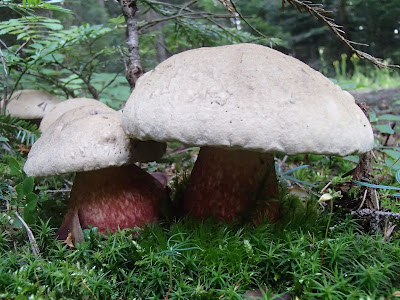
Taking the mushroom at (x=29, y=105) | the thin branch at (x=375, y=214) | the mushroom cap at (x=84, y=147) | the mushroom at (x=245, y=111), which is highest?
the mushroom at (x=245, y=111)

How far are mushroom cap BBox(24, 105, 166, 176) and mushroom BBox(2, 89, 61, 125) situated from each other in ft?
6.65

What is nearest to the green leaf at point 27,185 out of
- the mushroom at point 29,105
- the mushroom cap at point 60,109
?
the mushroom cap at point 60,109

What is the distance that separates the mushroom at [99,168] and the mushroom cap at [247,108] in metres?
0.17

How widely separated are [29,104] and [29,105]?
1 cm

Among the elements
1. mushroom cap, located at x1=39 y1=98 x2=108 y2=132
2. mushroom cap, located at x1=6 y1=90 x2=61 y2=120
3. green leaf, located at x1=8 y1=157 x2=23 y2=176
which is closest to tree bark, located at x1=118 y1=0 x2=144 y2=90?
mushroom cap, located at x1=39 y1=98 x2=108 y2=132

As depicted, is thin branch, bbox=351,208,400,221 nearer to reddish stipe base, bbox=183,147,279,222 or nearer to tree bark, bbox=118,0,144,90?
reddish stipe base, bbox=183,147,279,222

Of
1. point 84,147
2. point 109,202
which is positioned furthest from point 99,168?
point 109,202

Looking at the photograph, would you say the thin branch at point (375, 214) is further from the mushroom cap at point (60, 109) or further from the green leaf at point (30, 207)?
the mushroom cap at point (60, 109)

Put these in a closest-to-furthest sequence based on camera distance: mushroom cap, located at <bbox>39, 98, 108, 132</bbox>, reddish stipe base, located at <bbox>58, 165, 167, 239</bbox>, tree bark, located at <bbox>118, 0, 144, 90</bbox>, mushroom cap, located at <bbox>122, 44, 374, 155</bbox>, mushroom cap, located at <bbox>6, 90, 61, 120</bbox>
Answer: mushroom cap, located at <bbox>122, 44, 374, 155</bbox> < reddish stipe base, located at <bbox>58, 165, 167, 239</bbox> < tree bark, located at <bbox>118, 0, 144, 90</bbox> < mushroom cap, located at <bbox>39, 98, 108, 132</bbox> < mushroom cap, located at <bbox>6, 90, 61, 120</bbox>

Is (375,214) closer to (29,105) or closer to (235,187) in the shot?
(235,187)

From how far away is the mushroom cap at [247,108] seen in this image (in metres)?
1.36

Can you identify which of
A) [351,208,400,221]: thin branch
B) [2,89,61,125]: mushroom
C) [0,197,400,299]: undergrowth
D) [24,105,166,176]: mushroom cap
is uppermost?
[24,105,166,176]: mushroom cap

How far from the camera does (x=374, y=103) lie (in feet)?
22.4

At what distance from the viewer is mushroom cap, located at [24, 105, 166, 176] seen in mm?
1609
